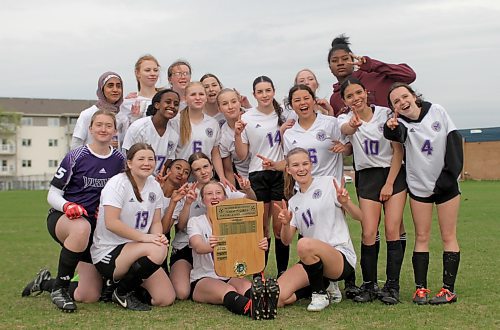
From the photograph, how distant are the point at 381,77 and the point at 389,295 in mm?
2119

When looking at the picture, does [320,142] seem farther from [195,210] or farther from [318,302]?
[318,302]

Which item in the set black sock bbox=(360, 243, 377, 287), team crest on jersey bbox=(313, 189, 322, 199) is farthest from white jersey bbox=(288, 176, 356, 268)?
black sock bbox=(360, 243, 377, 287)

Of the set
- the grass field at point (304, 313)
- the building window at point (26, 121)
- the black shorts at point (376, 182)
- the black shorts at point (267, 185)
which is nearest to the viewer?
the grass field at point (304, 313)

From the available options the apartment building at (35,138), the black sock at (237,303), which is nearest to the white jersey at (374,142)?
the black sock at (237,303)

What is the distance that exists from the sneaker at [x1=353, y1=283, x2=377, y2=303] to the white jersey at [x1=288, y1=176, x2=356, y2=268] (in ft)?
1.06

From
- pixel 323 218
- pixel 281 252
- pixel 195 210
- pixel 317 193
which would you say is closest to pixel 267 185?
pixel 281 252

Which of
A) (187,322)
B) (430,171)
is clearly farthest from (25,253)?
(430,171)

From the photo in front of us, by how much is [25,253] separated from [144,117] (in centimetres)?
479

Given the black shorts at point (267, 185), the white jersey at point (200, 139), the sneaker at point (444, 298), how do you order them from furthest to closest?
the black shorts at point (267, 185) < the white jersey at point (200, 139) < the sneaker at point (444, 298)

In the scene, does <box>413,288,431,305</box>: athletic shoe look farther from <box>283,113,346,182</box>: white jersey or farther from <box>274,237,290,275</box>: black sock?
<box>274,237,290,275</box>: black sock

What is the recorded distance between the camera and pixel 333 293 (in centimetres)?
594

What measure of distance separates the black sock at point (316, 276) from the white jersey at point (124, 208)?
4.75 feet

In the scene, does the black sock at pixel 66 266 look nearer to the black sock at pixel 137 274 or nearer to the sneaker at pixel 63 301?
the sneaker at pixel 63 301

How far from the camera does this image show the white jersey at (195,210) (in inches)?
251
